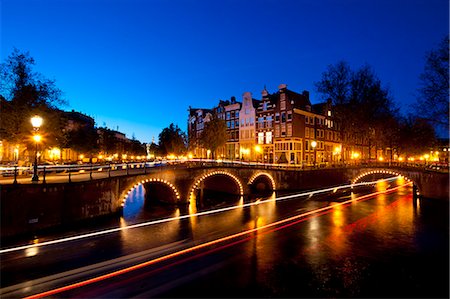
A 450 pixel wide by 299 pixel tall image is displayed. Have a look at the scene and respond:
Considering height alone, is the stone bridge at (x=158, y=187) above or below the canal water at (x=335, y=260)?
above

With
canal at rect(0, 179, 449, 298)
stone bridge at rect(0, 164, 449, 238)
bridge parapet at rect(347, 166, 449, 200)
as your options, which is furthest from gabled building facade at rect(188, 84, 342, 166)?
canal at rect(0, 179, 449, 298)

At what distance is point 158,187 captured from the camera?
102 feet

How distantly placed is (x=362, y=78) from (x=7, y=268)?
45.4 metres

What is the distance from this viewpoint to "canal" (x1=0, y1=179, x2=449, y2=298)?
10062mm

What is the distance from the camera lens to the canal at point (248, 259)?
10.1 metres

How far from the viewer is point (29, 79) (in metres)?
27.4

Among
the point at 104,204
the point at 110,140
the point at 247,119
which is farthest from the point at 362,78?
the point at 110,140

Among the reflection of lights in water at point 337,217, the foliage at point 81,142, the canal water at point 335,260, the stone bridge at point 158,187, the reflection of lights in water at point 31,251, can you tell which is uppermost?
the foliage at point 81,142

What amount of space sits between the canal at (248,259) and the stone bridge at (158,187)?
5.14ft

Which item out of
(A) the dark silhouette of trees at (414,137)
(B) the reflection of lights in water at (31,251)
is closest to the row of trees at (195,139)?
(B) the reflection of lights in water at (31,251)

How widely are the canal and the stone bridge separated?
5.14 ft

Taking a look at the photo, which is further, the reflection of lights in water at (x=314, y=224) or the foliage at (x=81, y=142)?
the foliage at (x=81, y=142)

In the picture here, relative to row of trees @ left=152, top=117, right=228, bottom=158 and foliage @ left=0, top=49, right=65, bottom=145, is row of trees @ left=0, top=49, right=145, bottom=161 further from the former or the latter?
row of trees @ left=152, top=117, right=228, bottom=158

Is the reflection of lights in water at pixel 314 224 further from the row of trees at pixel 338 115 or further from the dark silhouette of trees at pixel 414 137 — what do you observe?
the dark silhouette of trees at pixel 414 137
